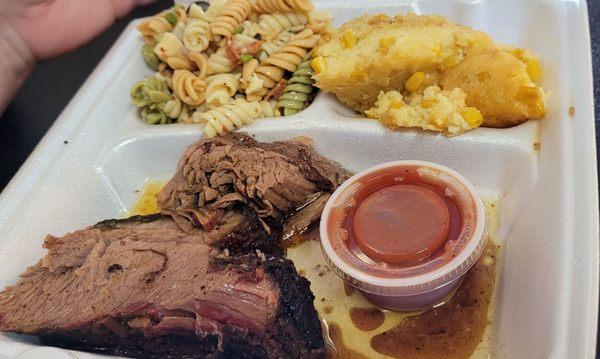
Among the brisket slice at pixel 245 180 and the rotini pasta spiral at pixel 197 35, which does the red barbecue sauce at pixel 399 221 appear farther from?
the rotini pasta spiral at pixel 197 35

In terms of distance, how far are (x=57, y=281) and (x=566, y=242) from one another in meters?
1.57

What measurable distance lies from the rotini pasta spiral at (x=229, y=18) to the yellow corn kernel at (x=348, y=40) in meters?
0.52

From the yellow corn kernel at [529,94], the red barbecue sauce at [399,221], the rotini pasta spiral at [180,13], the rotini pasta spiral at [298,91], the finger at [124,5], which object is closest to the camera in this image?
the red barbecue sauce at [399,221]

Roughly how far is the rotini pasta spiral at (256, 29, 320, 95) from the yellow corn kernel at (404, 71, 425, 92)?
1.75ft

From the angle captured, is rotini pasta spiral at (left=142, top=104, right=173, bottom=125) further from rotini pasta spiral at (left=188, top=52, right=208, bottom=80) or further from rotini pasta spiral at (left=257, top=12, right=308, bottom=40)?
rotini pasta spiral at (left=257, top=12, right=308, bottom=40)

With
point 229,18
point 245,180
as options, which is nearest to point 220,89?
point 229,18

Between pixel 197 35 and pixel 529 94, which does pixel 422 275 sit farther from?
pixel 197 35

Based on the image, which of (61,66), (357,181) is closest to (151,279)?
(357,181)

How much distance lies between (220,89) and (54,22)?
4.03ft

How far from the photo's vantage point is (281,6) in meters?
2.49

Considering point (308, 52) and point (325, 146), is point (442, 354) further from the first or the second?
point (308, 52)

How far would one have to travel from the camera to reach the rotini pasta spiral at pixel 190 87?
238cm

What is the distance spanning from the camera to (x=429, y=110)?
2.01 metres

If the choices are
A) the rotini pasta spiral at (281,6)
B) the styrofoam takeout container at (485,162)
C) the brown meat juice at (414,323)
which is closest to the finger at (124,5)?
the styrofoam takeout container at (485,162)
